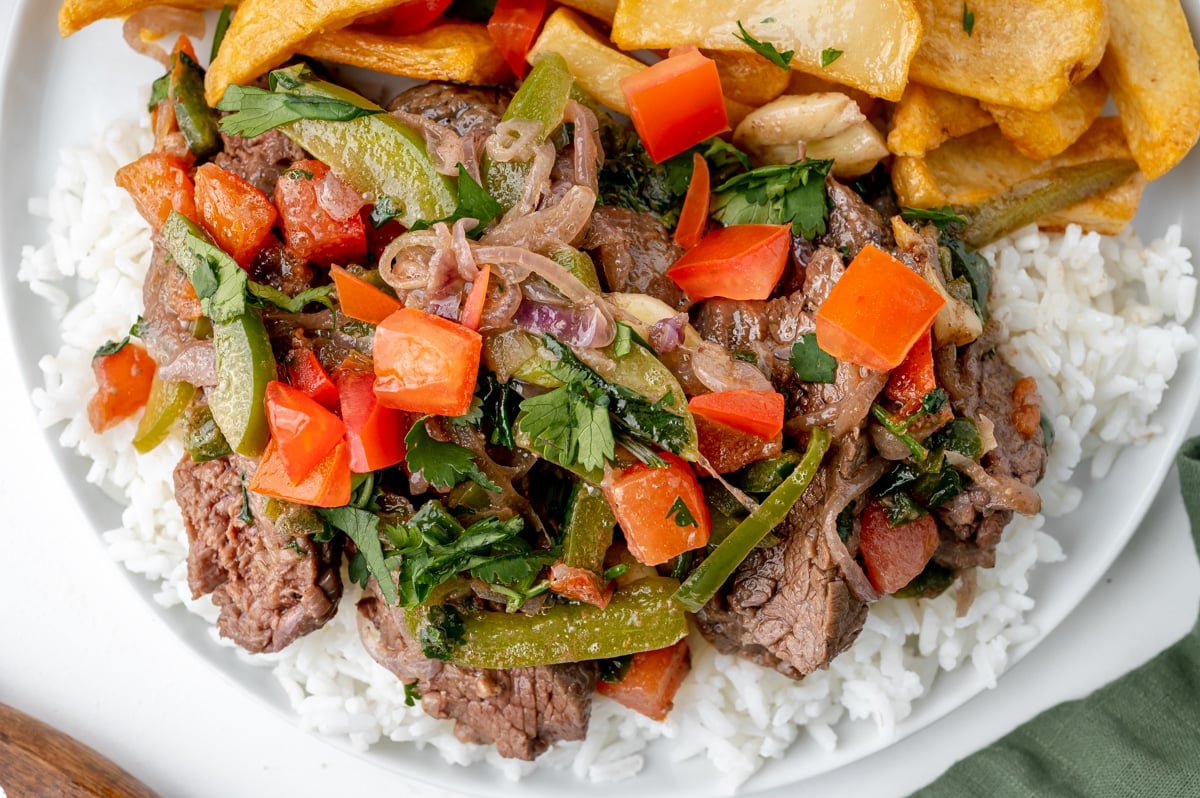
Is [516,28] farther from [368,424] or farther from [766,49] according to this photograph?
[368,424]

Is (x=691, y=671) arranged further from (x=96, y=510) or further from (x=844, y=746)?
(x=96, y=510)

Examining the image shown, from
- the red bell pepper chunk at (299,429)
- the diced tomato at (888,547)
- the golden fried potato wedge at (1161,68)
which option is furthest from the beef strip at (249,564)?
the golden fried potato wedge at (1161,68)

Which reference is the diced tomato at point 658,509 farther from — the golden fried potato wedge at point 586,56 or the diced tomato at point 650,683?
the golden fried potato wedge at point 586,56

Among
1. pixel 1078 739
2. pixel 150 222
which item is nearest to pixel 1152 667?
pixel 1078 739

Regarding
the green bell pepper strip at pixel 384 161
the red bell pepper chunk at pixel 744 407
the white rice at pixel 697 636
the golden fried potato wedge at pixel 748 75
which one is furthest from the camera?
the white rice at pixel 697 636

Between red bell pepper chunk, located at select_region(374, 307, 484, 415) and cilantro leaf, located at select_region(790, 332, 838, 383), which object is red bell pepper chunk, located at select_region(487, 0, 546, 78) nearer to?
red bell pepper chunk, located at select_region(374, 307, 484, 415)

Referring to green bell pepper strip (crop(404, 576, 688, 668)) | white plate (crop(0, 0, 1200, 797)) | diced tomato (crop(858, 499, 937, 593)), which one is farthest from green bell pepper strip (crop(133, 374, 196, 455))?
diced tomato (crop(858, 499, 937, 593))
